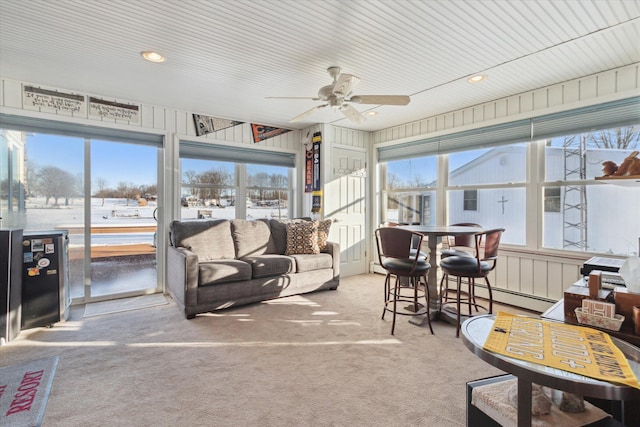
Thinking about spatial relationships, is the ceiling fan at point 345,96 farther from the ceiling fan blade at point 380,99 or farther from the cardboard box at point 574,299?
the cardboard box at point 574,299

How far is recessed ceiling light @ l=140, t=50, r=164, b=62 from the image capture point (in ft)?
8.91

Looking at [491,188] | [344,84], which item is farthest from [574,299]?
[491,188]

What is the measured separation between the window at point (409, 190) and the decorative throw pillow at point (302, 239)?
5.52ft

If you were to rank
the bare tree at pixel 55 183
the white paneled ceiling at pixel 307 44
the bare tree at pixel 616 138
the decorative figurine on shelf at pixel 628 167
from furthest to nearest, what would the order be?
the bare tree at pixel 55 183 < the bare tree at pixel 616 138 < the white paneled ceiling at pixel 307 44 < the decorative figurine on shelf at pixel 628 167

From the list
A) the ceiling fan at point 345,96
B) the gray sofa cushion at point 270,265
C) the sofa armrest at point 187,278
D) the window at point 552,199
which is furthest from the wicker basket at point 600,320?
the sofa armrest at point 187,278

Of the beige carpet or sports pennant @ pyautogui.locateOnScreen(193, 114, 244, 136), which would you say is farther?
sports pennant @ pyautogui.locateOnScreen(193, 114, 244, 136)

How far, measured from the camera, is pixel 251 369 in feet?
7.47

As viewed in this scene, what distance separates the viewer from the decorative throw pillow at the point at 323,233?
4561 mm

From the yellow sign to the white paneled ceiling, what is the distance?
2066 mm

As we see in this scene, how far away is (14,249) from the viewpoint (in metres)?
2.78

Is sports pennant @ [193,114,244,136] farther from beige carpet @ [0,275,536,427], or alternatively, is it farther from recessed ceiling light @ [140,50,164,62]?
beige carpet @ [0,275,536,427]

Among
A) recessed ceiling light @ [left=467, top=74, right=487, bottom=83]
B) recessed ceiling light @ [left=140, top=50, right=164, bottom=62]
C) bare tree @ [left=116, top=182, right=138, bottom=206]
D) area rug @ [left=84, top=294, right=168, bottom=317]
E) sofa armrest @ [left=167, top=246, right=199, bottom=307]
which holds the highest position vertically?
recessed ceiling light @ [left=467, top=74, right=487, bottom=83]

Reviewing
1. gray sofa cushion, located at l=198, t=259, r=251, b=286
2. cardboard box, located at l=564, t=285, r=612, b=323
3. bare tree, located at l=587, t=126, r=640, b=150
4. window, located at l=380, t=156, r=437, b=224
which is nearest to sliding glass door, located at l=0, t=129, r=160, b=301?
gray sofa cushion, located at l=198, t=259, r=251, b=286

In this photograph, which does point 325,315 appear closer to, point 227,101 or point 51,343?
point 51,343
